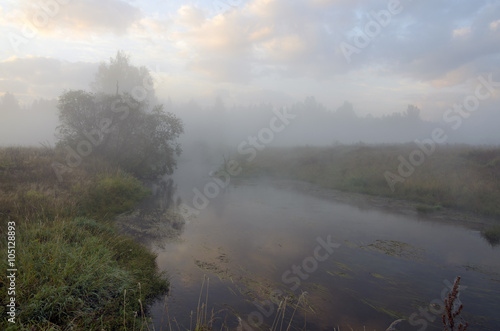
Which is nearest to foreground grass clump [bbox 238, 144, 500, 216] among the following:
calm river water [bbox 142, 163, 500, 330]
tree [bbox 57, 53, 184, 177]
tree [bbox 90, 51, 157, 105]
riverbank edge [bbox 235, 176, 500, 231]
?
riverbank edge [bbox 235, 176, 500, 231]

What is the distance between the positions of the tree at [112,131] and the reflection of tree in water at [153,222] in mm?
7117

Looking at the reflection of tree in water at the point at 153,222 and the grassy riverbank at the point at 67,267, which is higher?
the grassy riverbank at the point at 67,267

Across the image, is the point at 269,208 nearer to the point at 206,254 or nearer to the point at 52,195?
the point at 206,254

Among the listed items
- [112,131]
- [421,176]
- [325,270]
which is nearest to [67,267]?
[325,270]

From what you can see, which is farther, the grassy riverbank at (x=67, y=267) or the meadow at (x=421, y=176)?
the meadow at (x=421, y=176)

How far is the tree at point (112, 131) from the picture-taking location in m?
22.6

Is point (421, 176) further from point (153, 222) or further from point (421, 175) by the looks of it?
point (153, 222)

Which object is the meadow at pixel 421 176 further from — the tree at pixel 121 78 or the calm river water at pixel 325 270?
the tree at pixel 121 78

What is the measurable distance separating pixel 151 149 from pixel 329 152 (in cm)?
2337

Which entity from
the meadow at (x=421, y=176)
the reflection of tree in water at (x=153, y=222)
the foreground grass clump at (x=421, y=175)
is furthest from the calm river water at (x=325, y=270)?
the foreground grass clump at (x=421, y=175)

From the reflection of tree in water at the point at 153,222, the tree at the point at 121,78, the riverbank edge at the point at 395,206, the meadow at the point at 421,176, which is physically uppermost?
the tree at the point at 121,78

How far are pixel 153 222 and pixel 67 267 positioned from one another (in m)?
7.95

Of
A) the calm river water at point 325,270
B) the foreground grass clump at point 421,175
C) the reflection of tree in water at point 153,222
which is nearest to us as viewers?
the calm river water at point 325,270

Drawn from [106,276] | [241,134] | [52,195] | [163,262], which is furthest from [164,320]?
[241,134]
